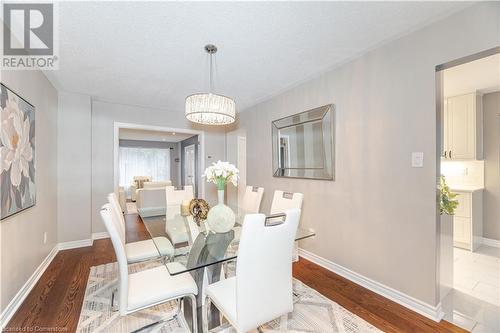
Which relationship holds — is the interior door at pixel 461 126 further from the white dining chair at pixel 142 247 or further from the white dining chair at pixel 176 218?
the white dining chair at pixel 142 247

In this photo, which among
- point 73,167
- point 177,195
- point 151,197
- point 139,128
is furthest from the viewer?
point 151,197

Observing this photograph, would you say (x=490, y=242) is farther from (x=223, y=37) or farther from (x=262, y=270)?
(x=223, y=37)

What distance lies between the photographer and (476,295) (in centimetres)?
204

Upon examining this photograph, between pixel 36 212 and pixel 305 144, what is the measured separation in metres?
3.30

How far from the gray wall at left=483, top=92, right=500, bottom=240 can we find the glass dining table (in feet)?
10.8

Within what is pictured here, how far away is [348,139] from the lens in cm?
246

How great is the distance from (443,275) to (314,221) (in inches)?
51.0

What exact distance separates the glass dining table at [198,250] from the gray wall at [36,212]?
3.56ft

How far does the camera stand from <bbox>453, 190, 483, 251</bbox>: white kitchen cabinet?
3104 mm

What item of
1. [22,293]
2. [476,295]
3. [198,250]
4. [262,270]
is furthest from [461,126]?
[22,293]

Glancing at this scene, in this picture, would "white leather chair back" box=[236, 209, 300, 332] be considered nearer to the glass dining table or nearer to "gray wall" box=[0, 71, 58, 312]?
the glass dining table

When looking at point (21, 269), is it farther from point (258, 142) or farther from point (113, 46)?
point (258, 142)

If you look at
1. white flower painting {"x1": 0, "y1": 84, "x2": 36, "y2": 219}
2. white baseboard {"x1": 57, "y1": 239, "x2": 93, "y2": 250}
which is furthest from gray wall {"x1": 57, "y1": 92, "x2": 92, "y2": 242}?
white flower painting {"x1": 0, "y1": 84, "x2": 36, "y2": 219}

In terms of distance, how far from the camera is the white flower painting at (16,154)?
174cm
